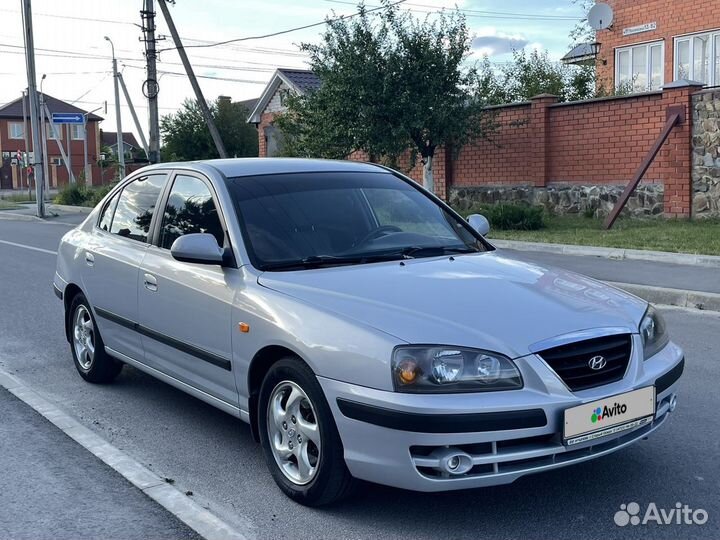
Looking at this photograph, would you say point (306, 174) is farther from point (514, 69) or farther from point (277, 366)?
point (514, 69)

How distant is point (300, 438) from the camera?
3908mm

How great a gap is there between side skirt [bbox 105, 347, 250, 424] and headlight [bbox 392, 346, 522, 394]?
118cm

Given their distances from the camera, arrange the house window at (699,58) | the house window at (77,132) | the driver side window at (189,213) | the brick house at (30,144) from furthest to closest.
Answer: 1. the house window at (77,132)
2. the brick house at (30,144)
3. the house window at (699,58)
4. the driver side window at (189,213)

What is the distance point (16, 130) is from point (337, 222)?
84.4 metres

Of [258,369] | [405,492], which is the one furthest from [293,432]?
[405,492]

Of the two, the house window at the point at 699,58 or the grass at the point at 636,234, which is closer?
the grass at the point at 636,234

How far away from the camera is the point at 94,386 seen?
621cm

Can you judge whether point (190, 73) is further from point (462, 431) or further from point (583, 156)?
point (462, 431)

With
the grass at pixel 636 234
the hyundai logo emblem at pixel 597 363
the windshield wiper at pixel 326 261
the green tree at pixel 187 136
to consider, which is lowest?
the grass at pixel 636 234

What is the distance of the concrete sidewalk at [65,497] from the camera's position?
3.72 m

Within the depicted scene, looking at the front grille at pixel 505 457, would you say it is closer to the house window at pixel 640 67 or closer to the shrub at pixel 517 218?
the shrub at pixel 517 218

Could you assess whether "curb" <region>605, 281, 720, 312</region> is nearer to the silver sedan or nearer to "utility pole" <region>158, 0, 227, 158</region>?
the silver sedan

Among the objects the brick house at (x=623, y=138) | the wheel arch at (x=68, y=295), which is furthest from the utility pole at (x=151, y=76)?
the wheel arch at (x=68, y=295)

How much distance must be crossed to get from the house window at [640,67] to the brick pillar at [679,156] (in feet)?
23.6
